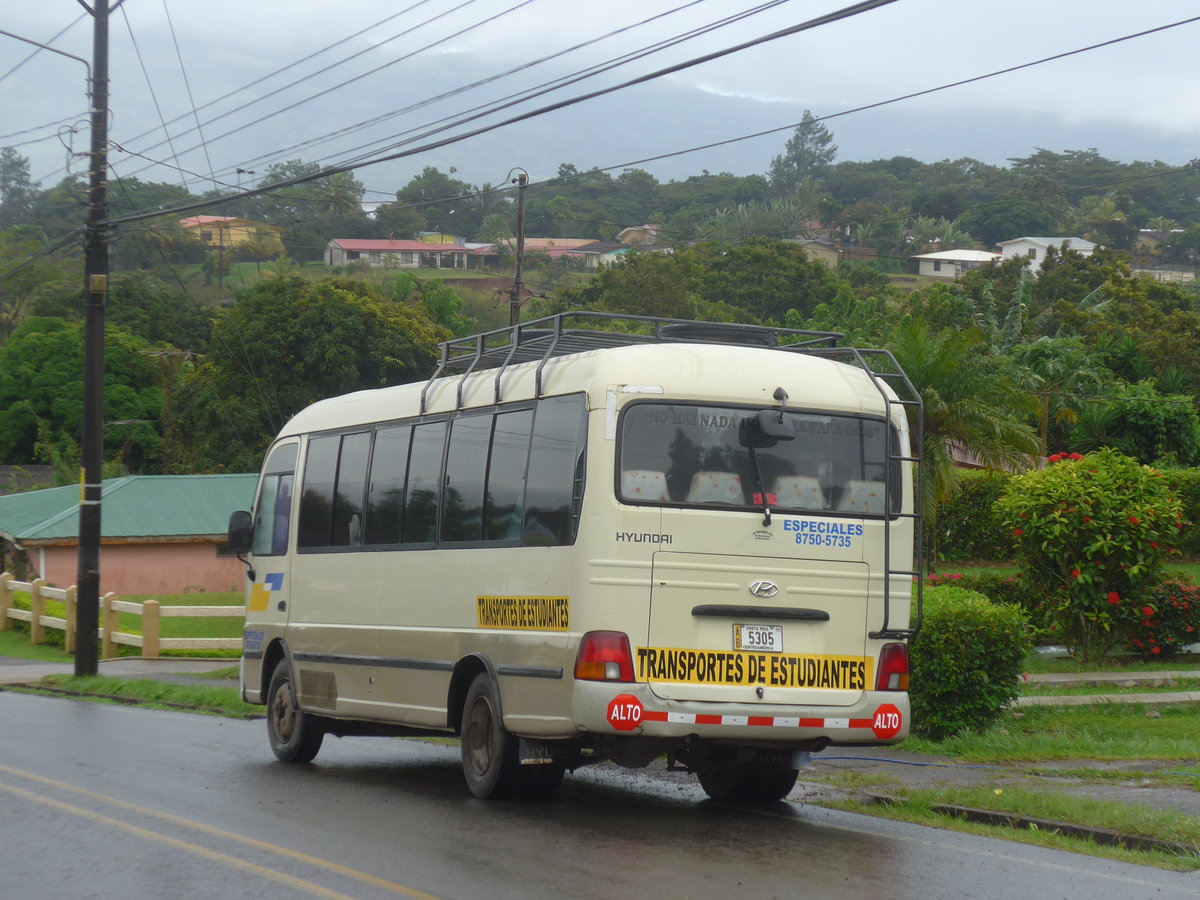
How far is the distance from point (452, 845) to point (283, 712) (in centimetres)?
550

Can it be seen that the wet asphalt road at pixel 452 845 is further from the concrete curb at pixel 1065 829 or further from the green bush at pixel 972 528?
the green bush at pixel 972 528

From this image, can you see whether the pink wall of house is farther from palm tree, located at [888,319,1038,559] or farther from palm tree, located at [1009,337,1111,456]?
palm tree, located at [1009,337,1111,456]

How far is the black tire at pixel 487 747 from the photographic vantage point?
1004cm

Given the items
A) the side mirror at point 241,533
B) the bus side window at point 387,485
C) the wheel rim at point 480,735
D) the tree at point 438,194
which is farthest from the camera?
the tree at point 438,194

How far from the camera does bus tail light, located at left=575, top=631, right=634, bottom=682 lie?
29.5ft

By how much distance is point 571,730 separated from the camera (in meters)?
9.09

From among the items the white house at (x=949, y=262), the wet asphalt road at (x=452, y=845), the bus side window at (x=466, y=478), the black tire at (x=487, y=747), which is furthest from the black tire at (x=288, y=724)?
the white house at (x=949, y=262)

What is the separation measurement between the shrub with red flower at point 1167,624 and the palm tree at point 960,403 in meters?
5.37

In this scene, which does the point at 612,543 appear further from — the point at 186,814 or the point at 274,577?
the point at 274,577

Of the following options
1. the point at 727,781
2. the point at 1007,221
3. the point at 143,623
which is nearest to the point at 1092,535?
the point at 727,781

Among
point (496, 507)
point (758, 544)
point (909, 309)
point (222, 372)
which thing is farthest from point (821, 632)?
point (909, 309)

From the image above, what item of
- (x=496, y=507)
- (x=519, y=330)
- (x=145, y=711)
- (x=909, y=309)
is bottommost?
(x=145, y=711)

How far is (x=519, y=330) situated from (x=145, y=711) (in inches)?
415

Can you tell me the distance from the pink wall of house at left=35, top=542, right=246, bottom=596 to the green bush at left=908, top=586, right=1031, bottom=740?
1209 inches
